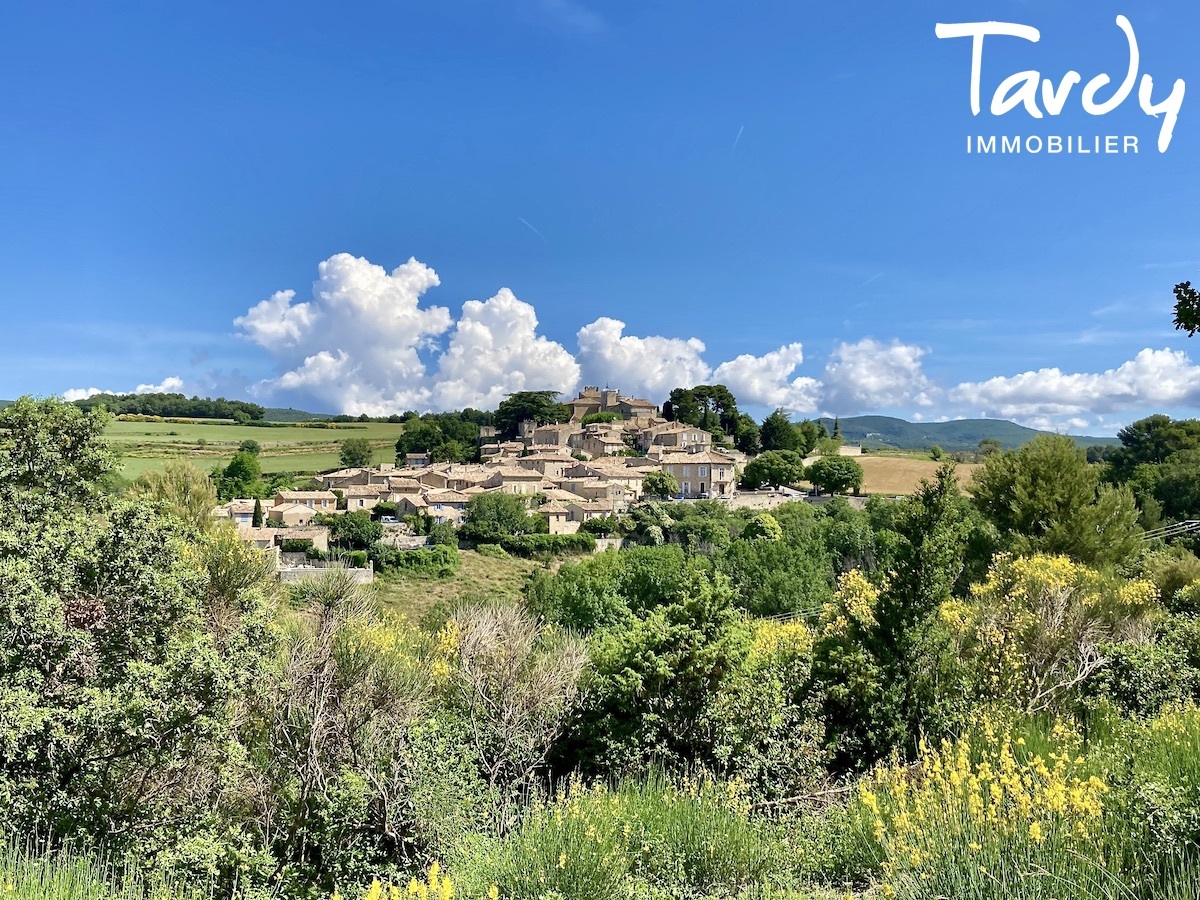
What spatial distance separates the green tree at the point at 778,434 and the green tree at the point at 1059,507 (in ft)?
177

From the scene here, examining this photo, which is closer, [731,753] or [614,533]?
[731,753]

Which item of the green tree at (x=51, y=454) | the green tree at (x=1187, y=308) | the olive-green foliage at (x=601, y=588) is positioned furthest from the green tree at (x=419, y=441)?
the green tree at (x=1187, y=308)

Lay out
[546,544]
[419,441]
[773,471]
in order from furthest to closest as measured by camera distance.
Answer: [419,441], [773,471], [546,544]

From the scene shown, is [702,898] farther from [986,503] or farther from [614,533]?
[614,533]

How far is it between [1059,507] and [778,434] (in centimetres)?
5798

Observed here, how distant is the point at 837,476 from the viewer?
65.0 metres

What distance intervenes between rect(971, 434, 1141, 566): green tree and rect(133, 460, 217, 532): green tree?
27.6 meters

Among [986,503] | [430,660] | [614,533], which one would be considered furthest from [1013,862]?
[614,533]

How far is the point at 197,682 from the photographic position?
7.39 meters

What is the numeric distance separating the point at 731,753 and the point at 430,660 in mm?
6751

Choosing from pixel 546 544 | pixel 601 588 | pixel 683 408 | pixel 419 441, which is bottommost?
pixel 546 544

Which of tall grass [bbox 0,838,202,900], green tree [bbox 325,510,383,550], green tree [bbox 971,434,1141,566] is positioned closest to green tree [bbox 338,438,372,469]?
green tree [bbox 325,510,383,550]

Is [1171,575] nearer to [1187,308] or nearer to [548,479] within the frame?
[1187,308]

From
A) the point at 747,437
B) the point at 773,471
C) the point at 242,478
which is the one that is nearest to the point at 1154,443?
the point at 773,471
